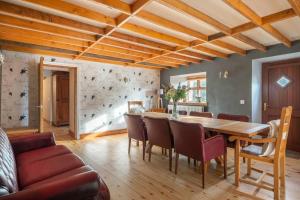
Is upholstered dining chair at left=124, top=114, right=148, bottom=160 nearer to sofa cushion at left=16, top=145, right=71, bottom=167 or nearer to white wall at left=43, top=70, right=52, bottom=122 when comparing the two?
sofa cushion at left=16, top=145, right=71, bottom=167

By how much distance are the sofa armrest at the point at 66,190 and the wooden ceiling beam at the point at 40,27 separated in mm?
2607

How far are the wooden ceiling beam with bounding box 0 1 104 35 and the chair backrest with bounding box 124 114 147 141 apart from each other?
165cm

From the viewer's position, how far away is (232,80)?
15.3 feet

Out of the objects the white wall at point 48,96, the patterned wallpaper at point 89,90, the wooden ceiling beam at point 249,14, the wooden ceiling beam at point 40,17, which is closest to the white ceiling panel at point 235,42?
the wooden ceiling beam at point 249,14

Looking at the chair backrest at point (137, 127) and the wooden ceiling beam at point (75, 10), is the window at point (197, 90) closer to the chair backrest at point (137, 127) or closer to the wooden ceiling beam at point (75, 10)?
the chair backrest at point (137, 127)

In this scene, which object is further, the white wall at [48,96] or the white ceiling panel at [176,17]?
the white wall at [48,96]

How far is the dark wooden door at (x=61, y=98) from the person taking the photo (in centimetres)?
710

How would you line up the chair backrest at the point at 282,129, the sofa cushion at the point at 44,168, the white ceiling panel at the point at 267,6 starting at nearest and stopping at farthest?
the sofa cushion at the point at 44,168 < the chair backrest at the point at 282,129 < the white ceiling panel at the point at 267,6

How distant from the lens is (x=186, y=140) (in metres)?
2.53

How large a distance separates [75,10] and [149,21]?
0.97 meters

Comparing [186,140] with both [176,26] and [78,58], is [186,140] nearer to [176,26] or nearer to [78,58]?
[176,26]

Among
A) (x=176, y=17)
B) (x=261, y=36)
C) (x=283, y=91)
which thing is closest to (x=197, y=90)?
(x=283, y=91)

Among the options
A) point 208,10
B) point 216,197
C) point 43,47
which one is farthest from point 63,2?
point 216,197

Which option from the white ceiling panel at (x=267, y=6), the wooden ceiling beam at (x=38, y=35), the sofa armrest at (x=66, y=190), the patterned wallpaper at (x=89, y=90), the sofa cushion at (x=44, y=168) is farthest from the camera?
the patterned wallpaper at (x=89, y=90)
